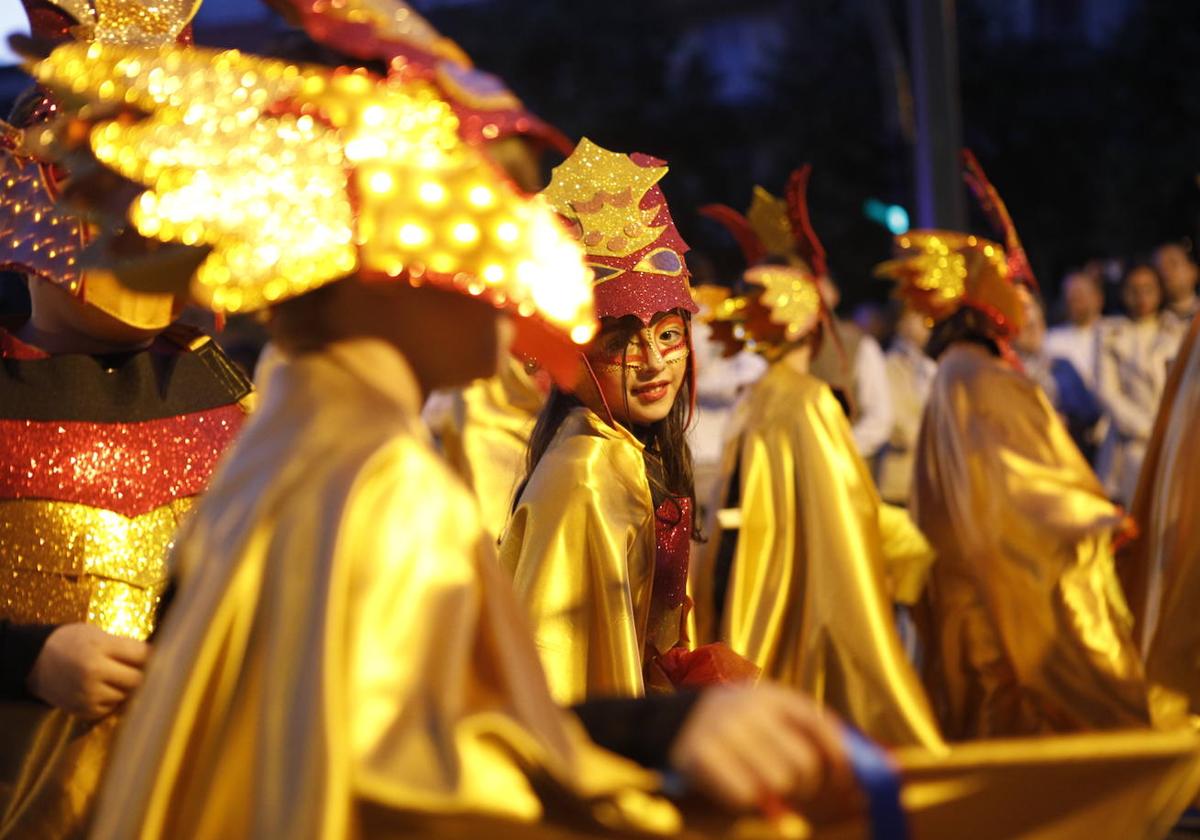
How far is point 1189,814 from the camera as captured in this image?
675 cm

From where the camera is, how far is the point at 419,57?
2.09m

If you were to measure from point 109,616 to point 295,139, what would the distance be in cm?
122

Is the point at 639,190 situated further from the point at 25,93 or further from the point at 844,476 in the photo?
the point at 844,476

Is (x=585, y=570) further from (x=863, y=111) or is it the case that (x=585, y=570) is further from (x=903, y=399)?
(x=863, y=111)

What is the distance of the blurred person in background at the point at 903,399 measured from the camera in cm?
1127

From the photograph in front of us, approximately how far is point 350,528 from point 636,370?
255 centimetres

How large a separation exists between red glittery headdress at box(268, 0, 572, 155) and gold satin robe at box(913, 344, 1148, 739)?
5.36 m

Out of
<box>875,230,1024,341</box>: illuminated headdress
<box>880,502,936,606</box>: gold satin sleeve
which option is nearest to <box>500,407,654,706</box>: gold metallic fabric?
<box>880,502,936,606</box>: gold satin sleeve

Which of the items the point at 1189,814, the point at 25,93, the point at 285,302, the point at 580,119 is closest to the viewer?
the point at 285,302

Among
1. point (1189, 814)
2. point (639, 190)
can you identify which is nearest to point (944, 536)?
point (1189, 814)

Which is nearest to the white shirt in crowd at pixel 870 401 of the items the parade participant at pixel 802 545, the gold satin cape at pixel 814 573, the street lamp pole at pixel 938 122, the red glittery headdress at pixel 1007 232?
the street lamp pole at pixel 938 122

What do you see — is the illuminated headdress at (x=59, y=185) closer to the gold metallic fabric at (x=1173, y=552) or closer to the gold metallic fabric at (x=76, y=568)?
the gold metallic fabric at (x=76, y=568)

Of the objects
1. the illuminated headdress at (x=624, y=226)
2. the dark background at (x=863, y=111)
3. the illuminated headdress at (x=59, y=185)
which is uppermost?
the illuminated headdress at (x=59, y=185)

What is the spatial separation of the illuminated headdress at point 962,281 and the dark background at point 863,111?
15102 mm
